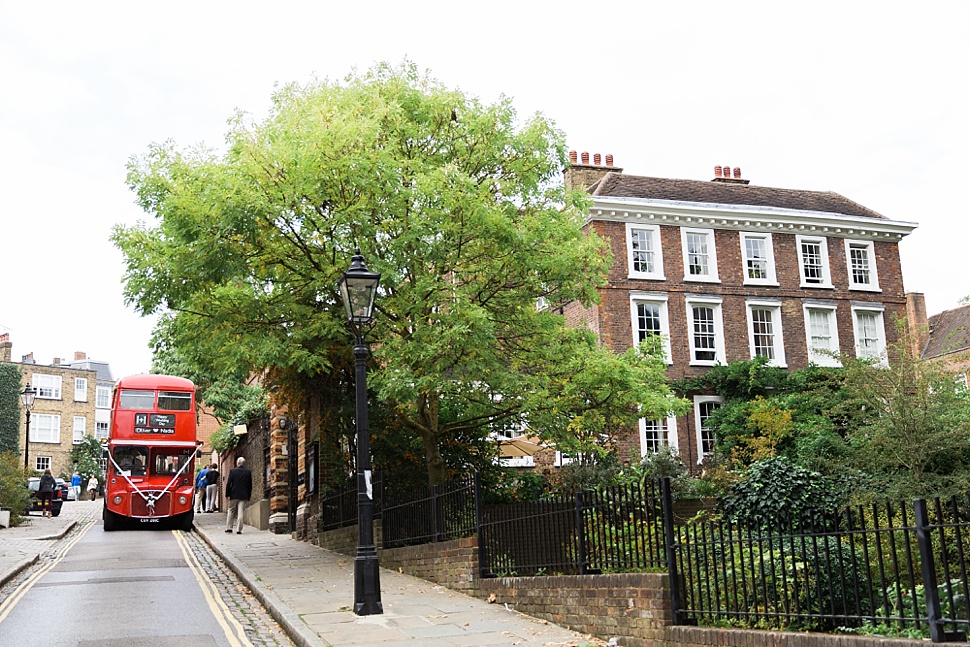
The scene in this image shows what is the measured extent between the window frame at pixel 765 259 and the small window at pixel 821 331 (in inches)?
68.1

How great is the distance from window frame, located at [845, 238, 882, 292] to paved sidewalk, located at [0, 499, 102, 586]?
28274 mm

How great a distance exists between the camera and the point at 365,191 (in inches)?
567

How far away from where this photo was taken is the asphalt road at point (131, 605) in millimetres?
10016

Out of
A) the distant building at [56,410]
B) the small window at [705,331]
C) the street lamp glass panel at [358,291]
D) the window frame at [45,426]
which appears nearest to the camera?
the street lamp glass panel at [358,291]

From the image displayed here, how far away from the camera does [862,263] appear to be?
36.8 meters

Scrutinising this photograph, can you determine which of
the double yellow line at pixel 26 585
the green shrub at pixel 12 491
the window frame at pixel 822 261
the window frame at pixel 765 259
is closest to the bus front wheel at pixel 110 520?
the green shrub at pixel 12 491

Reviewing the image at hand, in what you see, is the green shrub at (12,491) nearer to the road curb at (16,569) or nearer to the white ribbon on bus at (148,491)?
the white ribbon on bus at (148,491)

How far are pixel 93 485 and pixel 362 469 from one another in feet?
216

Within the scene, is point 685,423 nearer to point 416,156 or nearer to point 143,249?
point 416,156

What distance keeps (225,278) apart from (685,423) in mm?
21132

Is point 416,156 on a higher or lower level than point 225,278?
higher

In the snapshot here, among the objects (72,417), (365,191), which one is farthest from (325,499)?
(72,417)

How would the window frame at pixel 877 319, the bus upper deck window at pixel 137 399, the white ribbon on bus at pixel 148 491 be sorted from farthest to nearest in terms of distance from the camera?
the window frame at pixel 877 319 → the bus upper deck window at pixel 137 399 → the white ribbon on bus at pixel 148 491

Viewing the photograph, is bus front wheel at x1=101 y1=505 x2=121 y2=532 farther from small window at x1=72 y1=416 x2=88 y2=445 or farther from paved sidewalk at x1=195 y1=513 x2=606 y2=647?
small window at x1=72 y1=416 x2=88 y2=445
